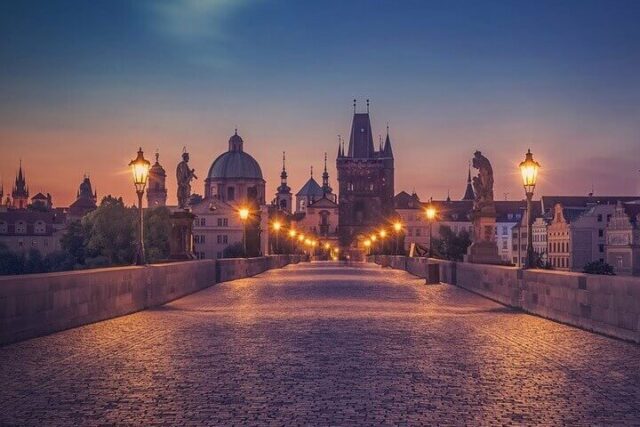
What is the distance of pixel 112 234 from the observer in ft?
358

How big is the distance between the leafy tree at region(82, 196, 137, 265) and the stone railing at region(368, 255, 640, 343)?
88.1 meters

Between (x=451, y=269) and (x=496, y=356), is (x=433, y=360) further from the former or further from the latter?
(x=451, y=269)

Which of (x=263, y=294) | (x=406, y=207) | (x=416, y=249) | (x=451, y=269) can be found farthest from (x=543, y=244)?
(x=263, y=294)

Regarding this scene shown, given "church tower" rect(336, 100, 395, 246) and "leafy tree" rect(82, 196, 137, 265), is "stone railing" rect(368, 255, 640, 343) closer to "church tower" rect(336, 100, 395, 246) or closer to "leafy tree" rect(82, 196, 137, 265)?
"leafy tree" rect(82, 196, 137, 265)

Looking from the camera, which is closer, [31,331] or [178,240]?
[31,331]

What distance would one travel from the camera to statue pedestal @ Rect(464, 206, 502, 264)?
3247 cm

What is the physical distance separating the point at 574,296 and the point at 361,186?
154 meters

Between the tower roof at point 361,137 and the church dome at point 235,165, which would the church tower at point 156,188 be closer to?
the church dome at point 235,165

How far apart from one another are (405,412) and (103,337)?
24.1 ft

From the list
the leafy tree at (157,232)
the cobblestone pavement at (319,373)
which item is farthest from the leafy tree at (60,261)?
the cobblestone pavement at (319,373)

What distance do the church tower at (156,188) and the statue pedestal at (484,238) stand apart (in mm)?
134220

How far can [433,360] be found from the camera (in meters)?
11.2

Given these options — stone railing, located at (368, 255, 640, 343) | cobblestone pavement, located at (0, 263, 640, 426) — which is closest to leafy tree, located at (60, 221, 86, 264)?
stone railing, located at (368, 255, 640, 343)

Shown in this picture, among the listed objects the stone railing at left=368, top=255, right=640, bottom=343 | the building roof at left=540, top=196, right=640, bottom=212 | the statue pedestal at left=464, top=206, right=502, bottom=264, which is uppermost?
the building roof at left=540, top=196, right=640, bottom=212
